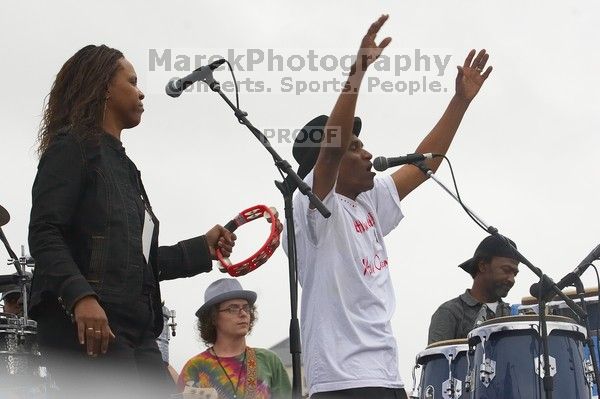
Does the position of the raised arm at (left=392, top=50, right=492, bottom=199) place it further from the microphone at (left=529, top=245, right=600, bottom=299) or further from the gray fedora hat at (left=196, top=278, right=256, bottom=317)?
the gray fedora hat at (left=196, top=278, right=256, bottom=317)

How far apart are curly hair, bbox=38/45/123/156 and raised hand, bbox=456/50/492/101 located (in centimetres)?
222

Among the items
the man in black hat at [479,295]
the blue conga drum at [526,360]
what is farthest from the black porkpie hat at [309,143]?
the man in black hat at [479,295]

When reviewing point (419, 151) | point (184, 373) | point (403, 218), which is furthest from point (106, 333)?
point (184, 373)

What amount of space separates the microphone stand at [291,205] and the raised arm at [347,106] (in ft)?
0.62

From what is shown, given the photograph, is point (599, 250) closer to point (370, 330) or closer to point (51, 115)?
point (370, 330)

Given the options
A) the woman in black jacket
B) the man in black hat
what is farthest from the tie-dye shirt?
the woman in black jacket

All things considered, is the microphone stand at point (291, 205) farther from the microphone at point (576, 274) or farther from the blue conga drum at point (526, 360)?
the blue conga drum at point (526, 360)

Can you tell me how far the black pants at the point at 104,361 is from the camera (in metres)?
3.59

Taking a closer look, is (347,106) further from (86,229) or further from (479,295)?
(479,295)

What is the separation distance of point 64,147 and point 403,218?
1.92 m

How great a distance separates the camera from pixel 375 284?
4.52m

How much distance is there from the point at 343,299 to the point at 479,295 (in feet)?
12.0

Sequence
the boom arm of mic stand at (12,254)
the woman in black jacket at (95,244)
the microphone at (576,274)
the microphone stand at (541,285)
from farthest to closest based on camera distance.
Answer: the boom arm of mic stand at (12,254)
the microphone at (576,274)
the microphone stand at (541,285)
the woman in black jacket at (95,244)

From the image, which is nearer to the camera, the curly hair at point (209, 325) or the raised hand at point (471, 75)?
the raised hand at point (471, 75)
